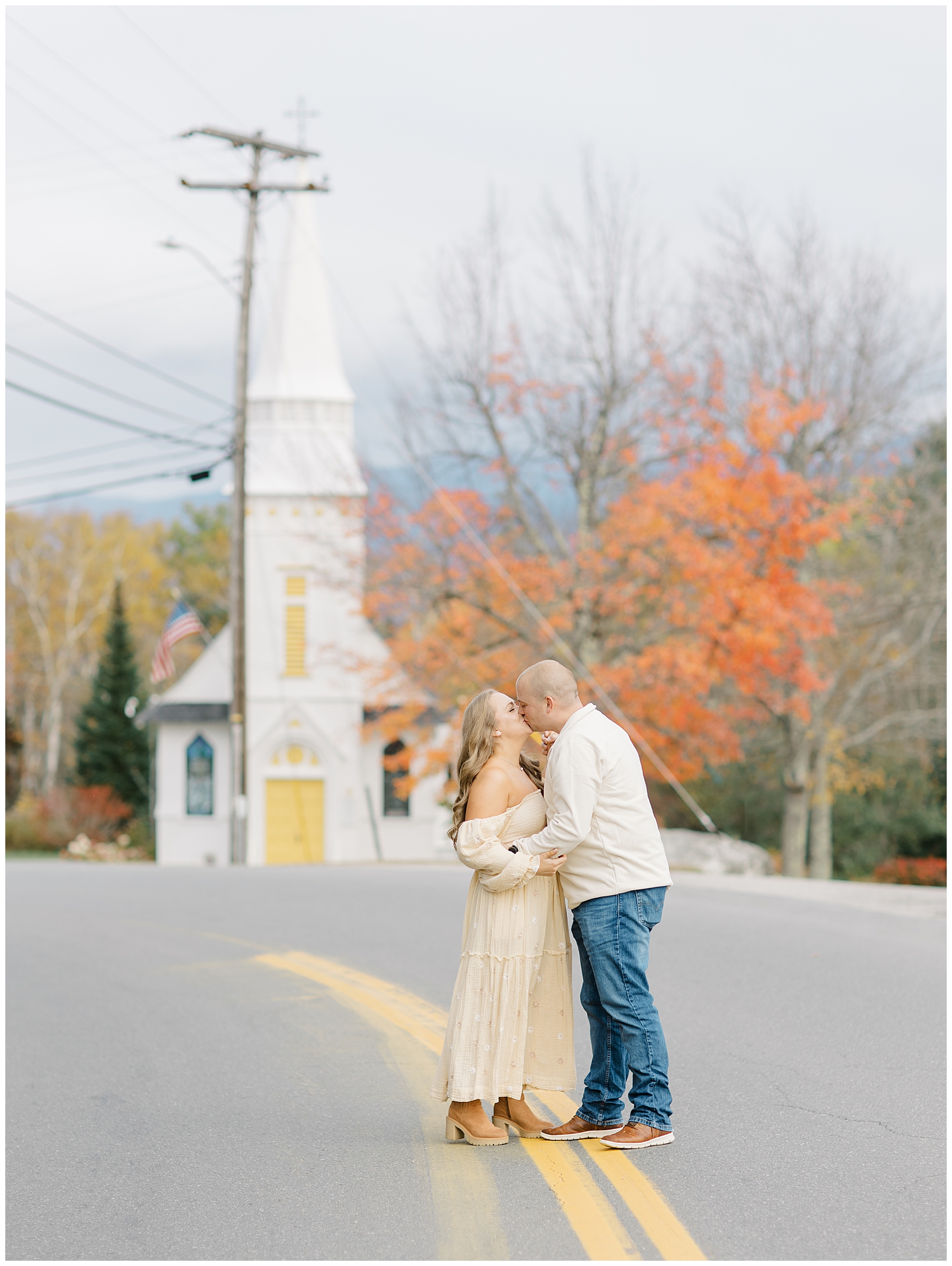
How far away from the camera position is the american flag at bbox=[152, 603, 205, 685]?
29.6 metres

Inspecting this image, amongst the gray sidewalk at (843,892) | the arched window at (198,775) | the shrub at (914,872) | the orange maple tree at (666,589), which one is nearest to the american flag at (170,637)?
the arched window at (198,775)

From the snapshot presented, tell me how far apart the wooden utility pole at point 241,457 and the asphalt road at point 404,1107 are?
49.7ft

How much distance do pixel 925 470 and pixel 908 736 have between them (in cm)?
565

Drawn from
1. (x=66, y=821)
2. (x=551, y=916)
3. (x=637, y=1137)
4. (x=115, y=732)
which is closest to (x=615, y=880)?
(x=551, y=916)

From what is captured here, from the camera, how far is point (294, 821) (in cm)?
3469

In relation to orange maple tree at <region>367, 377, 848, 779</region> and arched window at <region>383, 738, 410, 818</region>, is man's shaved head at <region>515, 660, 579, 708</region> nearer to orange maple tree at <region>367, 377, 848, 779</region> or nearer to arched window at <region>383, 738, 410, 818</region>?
orange maple tree at <region>367, 377, 848, 779</region>

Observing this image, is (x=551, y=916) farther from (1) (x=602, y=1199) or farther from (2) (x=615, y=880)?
(1) (x=602, y=1199)

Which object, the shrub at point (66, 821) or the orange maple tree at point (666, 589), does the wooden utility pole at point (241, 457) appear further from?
the shrub at point (66, 821)

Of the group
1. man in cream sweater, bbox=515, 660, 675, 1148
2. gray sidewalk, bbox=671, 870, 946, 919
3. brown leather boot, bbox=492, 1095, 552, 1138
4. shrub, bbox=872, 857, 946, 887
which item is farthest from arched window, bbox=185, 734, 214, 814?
man in cream sweater, bbox=515, 660, 675, 1148

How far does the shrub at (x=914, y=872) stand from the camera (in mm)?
30469

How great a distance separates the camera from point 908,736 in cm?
2855

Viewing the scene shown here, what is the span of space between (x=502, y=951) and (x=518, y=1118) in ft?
2.54

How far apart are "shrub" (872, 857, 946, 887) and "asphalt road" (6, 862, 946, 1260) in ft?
63.8

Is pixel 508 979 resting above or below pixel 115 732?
above
